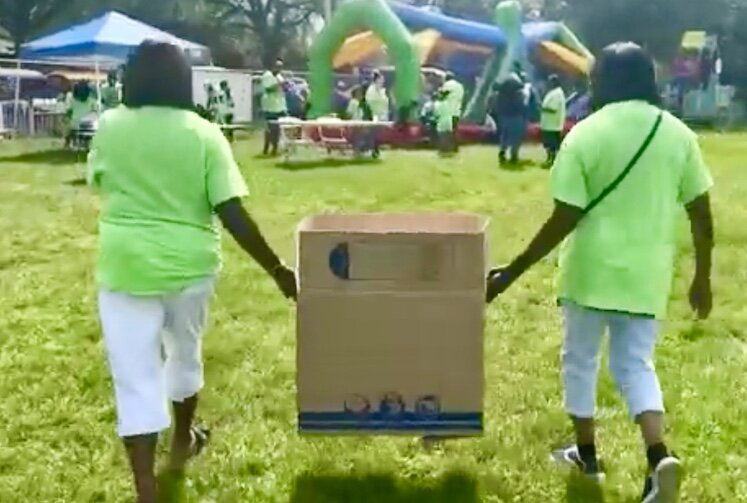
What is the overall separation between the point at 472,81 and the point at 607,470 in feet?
69.1

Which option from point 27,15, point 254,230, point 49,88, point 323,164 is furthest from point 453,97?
point 27,15

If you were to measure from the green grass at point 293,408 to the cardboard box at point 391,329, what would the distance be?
1.08 ft

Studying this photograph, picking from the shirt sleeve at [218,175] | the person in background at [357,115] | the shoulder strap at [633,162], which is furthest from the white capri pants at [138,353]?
the person in background at [357,115]

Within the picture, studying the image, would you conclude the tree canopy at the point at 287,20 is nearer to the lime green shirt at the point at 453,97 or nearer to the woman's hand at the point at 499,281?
the lime green shirt at the point at 453,97

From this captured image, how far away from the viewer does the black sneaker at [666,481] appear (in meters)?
3.48

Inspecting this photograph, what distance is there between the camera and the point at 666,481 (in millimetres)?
3508

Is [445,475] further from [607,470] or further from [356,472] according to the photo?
[607,470]

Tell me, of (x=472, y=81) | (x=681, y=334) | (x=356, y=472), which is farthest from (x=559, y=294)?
(x=472, y=81)

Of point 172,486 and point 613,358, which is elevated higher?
point 613,358

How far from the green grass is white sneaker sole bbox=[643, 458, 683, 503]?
1.14ft

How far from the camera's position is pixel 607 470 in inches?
162

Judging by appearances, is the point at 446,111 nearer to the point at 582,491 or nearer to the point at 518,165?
the point at 518,165

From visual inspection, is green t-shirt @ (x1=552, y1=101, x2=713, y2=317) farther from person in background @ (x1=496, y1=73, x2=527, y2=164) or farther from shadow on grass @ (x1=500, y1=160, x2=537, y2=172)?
person in background @ (x1=496, y1=73, x2=527, y2=164)

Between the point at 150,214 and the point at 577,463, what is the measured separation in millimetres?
1808
